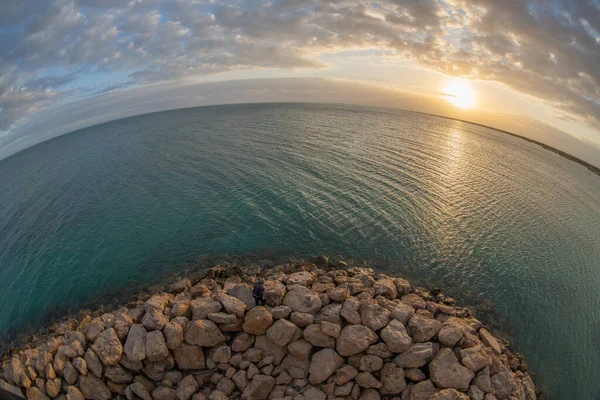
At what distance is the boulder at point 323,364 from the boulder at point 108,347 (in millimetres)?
10856

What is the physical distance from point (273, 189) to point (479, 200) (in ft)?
106

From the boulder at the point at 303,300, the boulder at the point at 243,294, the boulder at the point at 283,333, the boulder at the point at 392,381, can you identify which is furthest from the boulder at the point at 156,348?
the boulder at the point at 392,381

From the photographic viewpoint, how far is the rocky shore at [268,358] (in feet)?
50.6

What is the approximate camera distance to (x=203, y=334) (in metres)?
16.5

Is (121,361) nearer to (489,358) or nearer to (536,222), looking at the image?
(489,358)

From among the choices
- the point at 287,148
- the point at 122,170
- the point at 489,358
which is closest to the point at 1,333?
the point at 489,358

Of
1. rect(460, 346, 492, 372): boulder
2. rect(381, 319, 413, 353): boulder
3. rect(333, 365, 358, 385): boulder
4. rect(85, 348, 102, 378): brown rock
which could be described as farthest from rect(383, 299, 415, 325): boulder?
rect(85, 348, 102, 378): brown rock

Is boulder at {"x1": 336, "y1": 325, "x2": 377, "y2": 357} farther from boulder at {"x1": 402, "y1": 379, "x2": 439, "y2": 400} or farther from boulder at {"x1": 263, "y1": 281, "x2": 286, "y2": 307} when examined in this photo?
boulder at {"x1": 263, "y1": 281, "x2": 286, "y2": 307}

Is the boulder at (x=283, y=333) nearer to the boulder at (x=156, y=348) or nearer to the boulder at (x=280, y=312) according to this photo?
the boulder at (x=280, y=312)

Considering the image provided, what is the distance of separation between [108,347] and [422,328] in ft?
59.5

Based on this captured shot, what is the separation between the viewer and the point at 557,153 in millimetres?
115188

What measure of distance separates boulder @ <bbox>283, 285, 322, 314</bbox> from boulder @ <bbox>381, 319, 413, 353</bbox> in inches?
169

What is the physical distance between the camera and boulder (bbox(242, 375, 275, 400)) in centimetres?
1540

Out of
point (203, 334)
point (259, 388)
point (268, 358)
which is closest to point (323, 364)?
point (268, 358)
